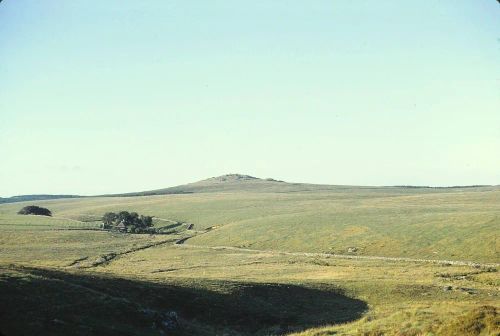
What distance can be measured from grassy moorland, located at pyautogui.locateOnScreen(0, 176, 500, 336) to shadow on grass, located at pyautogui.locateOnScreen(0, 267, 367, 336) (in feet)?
0.31

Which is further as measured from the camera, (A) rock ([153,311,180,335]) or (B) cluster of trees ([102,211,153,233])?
(B) cluster of trees ([102,211,153,233])

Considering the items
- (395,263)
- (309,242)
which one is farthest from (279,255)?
(395,263)

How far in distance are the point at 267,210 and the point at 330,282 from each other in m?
119

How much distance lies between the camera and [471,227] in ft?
294

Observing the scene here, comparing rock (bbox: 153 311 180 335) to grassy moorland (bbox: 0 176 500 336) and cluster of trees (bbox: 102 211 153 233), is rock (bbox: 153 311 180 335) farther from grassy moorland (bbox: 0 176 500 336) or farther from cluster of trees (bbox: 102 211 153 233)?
cluster of trees (bbox: 102 211 153 233)

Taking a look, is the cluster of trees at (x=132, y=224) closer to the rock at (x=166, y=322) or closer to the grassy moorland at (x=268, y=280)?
the grassy moorland at (x=268, y=280)

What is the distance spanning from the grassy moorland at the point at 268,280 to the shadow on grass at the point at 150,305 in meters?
0.09

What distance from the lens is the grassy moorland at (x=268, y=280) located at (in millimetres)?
32250

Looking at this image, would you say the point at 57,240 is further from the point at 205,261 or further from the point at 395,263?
the point at 395,263

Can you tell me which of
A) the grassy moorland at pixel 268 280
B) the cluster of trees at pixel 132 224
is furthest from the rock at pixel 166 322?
the cluster of trees at pixel 132 224

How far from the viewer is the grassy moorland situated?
106 ft

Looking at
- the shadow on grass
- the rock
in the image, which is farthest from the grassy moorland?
the rock

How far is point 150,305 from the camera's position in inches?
1499

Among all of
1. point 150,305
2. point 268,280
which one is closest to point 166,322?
point 150,305
